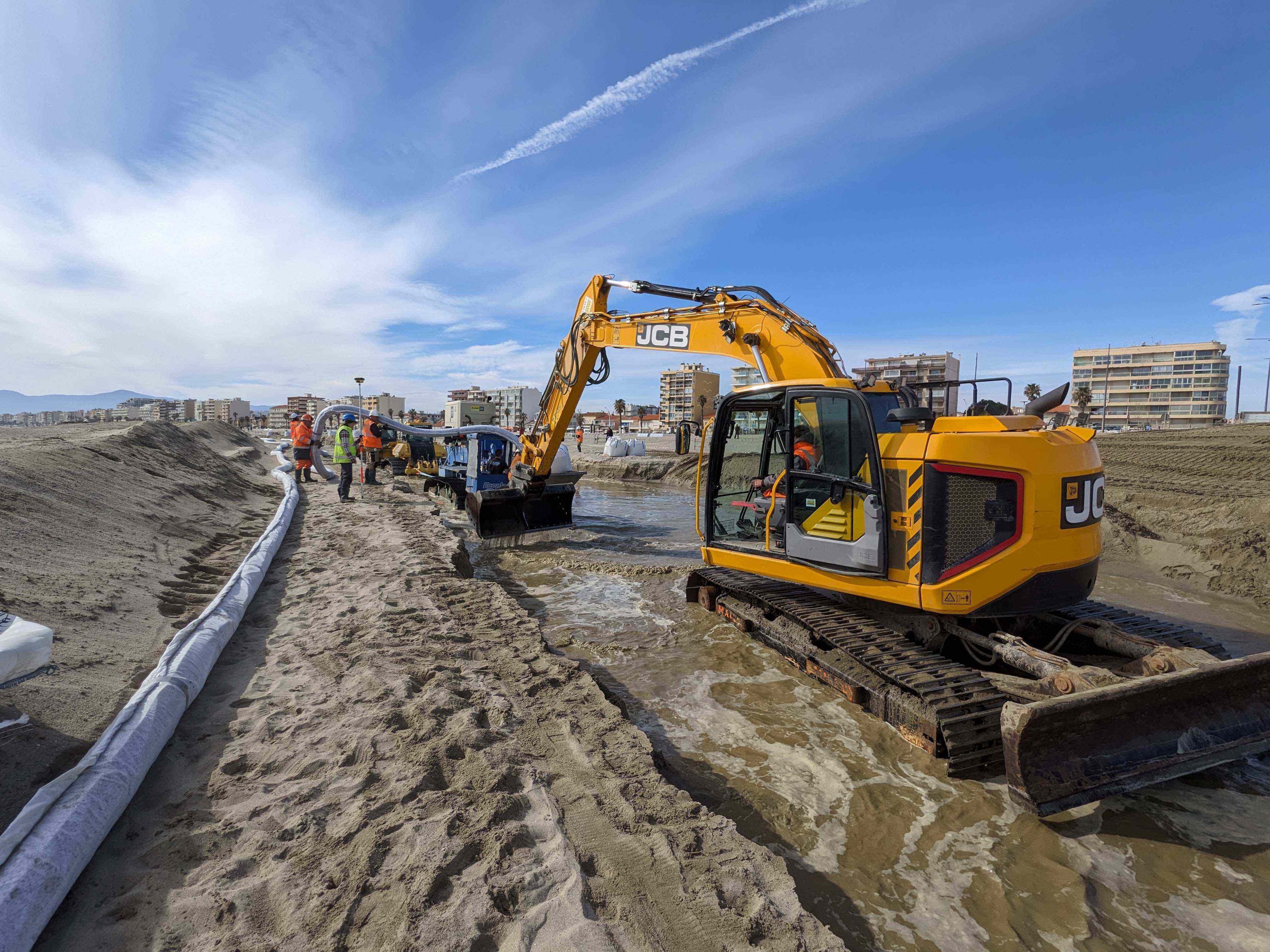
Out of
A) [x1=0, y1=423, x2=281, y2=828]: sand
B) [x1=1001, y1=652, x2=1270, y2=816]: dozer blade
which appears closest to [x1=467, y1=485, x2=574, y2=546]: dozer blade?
[x1=0, y1=423, x2=281, y2=828]: sand

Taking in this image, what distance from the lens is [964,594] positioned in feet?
12.8

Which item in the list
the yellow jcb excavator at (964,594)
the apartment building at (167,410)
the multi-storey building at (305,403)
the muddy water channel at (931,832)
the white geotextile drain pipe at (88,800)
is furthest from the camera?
the multi-storey building at (305,403)

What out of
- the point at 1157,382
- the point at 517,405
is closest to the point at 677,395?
the point at 517,405

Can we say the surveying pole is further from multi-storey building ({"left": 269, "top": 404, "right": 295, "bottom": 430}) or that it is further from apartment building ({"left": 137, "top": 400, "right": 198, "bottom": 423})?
multi-storey building ({"left": 269, "top": 404, "right": 295, "bottom": 430})

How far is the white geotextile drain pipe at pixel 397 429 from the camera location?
1216 centimetres

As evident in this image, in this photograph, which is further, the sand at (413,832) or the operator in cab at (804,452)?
the operator in cab at (804,452)

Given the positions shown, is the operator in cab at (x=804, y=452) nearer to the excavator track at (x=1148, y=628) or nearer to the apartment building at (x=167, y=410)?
the excavator track at (x=1148, y=628)

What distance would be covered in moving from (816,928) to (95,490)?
30.2 ft

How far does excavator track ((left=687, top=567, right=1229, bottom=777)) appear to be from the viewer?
11.6 feet

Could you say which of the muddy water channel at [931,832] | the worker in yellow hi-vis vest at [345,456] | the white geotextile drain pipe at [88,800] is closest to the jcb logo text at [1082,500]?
the muddy water channel at [931,832]

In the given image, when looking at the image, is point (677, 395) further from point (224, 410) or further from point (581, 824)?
point (581, 824)

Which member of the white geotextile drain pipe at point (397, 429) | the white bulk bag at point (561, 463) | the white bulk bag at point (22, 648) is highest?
the white geotextile drain pipe at point (397, 429)

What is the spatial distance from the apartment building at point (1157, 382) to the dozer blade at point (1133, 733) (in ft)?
278

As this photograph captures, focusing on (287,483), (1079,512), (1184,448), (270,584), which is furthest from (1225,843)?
(1184,448)
